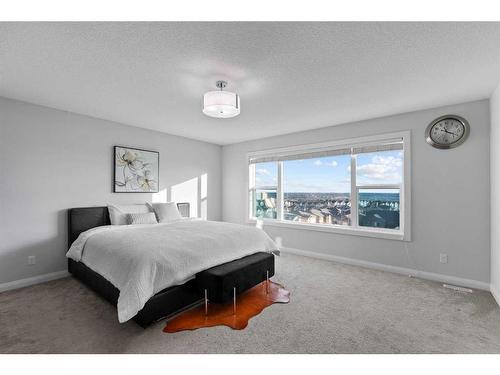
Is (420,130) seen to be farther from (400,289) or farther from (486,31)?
(400,289)

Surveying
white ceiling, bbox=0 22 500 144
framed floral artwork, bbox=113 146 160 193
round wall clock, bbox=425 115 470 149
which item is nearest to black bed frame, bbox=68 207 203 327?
framed floral artwork, bbox=113 146 160 193

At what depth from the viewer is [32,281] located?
3076 millimetres

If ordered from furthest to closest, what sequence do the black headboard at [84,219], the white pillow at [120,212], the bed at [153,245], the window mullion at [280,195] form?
1. the window mullion at [280,195]
2. the white pillow at [120,212]
3. the black headboard at [84,219]
4. the bed at [153,245]

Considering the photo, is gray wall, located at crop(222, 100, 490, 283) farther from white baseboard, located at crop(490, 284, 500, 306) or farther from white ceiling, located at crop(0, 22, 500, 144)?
white ceiling, located at crop(0, 22, 500, 144)

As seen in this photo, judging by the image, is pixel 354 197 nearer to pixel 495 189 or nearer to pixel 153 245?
pixel 495 189

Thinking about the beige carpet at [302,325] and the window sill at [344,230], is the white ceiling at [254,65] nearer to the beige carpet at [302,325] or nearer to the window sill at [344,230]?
the window sill at [344,230]

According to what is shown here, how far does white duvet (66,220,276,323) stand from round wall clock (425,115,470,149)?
2.65 m

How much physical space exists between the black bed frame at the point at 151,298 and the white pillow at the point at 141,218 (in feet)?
1.97

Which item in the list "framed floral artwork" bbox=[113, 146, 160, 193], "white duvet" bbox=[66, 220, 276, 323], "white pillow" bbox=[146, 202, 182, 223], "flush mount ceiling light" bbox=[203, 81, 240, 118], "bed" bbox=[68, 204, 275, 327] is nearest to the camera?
"white duvet" bbox=[66, 220, 276, 323]

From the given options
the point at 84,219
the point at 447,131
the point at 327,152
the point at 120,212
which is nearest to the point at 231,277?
the point at 120,212

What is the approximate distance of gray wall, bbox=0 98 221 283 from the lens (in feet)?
9.59

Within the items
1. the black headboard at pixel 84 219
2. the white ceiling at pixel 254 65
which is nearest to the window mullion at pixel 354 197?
the white ceiling at pixel 254 65

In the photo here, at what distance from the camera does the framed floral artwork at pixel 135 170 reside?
3.93 meters
